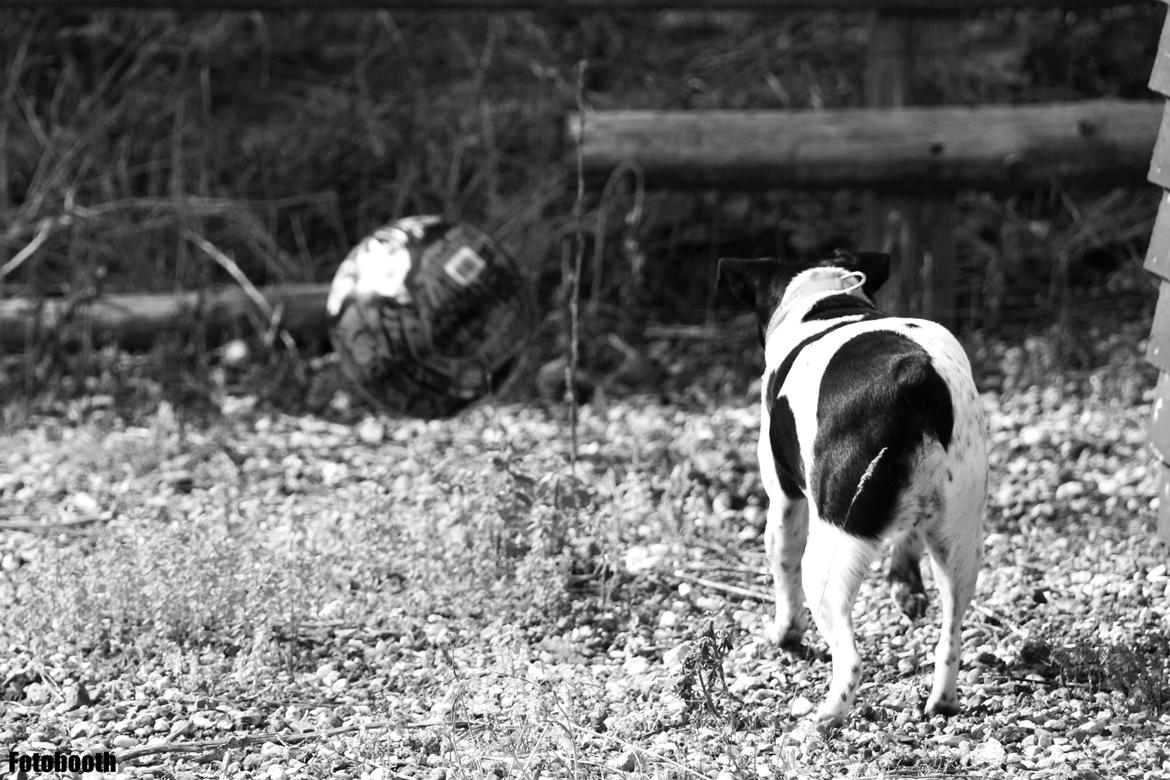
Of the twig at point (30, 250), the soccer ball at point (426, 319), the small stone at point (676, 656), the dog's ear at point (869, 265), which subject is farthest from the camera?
the twig at point (30, 250)

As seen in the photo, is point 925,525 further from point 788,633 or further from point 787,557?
point 788,633

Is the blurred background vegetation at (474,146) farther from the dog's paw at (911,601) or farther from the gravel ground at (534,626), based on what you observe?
the dog's paw at (911,601)

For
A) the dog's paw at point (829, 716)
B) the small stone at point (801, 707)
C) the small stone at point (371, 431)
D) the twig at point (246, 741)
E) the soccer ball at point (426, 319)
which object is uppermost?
the soccer ball at point (426, 319)

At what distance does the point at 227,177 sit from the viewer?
913cm

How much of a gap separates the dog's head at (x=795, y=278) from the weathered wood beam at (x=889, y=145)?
2637 mm

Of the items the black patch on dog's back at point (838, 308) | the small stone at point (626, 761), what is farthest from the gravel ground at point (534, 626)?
the black patch on dog's back at point (838, 308)

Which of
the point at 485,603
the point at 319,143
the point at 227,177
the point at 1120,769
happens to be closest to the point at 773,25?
the point at 319,143

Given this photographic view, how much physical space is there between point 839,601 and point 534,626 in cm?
118

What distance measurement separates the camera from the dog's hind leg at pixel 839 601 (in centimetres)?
378

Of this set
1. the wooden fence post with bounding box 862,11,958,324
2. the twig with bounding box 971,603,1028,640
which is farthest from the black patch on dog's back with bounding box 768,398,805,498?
the wooden fence post with bounding box 862,11,958,324

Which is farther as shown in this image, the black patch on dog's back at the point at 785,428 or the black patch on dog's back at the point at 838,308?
the black patch on dog's back at the point at 838,308

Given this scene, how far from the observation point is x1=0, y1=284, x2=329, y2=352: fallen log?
24.9 ft

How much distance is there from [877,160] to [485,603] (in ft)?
11.7

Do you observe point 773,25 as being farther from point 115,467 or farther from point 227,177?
point 115,467
